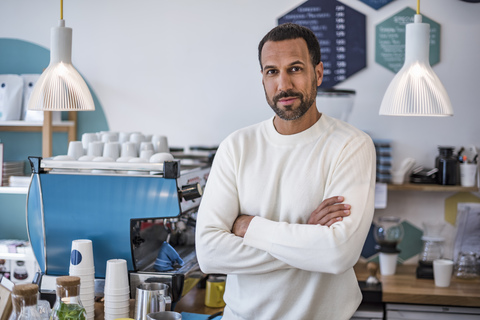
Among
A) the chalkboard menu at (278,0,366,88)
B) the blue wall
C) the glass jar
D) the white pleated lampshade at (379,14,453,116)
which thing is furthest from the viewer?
the blue wall

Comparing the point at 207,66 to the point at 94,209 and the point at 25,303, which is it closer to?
the point at 94,209

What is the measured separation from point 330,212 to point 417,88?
2.95ft

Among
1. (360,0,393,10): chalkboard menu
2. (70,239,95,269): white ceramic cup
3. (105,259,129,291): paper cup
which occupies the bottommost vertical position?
(105,259,129,291): paper cup

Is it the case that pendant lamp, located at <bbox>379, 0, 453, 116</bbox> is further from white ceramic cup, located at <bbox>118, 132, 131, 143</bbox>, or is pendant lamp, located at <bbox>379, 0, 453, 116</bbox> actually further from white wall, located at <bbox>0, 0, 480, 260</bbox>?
white ceramic cup, located at <bbox>118, 132, 131, 143</bbox>

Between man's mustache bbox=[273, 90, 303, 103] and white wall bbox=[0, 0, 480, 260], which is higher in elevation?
white wall bbox=[0, 0, 480, 260]

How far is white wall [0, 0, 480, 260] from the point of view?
353cm

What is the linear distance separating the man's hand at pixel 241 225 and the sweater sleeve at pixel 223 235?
0.02 metres

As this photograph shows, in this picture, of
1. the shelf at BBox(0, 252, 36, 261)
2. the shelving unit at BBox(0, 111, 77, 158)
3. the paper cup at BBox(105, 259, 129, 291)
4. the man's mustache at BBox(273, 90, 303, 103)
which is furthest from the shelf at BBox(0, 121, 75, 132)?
the man's mustache at BBox(273, 90, 303, 103)

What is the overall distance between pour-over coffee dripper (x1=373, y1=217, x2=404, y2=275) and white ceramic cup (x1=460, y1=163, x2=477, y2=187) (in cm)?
46

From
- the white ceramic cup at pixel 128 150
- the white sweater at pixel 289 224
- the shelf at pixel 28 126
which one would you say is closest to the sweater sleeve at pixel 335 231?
the white sweater at pixel 289 224

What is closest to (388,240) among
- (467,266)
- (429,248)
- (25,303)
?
(429,248)

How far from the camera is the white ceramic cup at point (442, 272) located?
3127 mm

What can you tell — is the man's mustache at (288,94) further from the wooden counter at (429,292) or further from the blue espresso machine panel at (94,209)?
the wooden counter at (429,292)

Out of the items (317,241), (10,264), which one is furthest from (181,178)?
(10,264)
